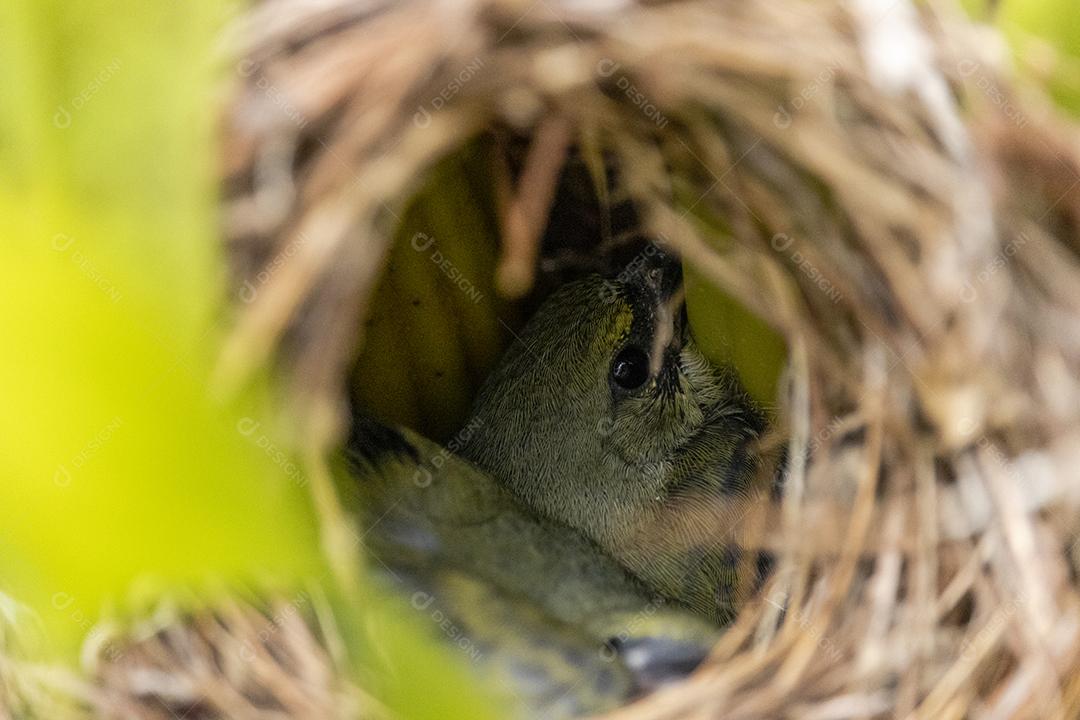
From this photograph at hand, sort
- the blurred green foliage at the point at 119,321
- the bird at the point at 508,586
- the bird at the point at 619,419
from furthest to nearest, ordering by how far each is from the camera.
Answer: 1. the bird at the point at 619,419
2. the bird at the point at 508,586
3. the blurred green foliage at the point at 119,321

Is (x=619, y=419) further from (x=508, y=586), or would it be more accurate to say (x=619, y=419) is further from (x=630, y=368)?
(x=508, y=586)

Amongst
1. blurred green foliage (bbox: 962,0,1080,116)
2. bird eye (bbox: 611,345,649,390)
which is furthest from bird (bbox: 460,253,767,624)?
blurred green foliage (bbox: 962,0,1080,116)

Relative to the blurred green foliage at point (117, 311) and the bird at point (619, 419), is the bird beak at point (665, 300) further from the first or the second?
the blurred green foliage at point (117, 311)

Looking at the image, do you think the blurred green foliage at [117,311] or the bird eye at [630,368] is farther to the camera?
the bird eye at [630,368]

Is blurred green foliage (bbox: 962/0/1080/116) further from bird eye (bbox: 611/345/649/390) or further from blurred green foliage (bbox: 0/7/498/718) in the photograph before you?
bird eye (bbox: 611/345/649/390)

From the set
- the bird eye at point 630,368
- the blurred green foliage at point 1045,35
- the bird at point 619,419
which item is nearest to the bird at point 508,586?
the bird at point 619,419

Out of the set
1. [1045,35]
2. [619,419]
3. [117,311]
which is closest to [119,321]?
[117,311]

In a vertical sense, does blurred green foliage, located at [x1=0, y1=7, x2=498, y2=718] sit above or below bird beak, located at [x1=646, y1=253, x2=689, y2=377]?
above
